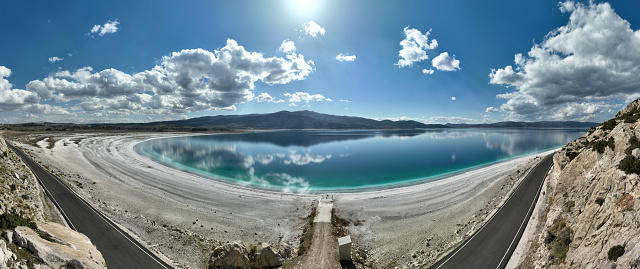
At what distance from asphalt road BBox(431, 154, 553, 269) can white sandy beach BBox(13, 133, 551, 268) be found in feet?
3.94

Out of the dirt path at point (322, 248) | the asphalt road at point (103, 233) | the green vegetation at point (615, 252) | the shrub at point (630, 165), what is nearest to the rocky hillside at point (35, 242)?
the asphalt road at point (103, 233)

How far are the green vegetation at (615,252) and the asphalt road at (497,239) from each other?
7907 millimetres

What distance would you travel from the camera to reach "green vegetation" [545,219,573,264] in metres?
15.2

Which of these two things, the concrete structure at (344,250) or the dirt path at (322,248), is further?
the concrete structure at (344,250)

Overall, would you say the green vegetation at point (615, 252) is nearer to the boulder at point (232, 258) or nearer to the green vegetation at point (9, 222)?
the boulder at point (232, 258)

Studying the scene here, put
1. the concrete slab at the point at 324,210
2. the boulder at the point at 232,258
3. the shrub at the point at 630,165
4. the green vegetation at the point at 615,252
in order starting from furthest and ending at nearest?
the concrete slab at the point at 324,210 < the boulder at the point at 232,258 < the shrub at the point at 630,165 < the green vegetation at the point at 615,252

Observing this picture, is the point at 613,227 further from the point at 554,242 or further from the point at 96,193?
the point at 96,193

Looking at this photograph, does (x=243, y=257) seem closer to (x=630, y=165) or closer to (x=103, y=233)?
(x=103, y=233)

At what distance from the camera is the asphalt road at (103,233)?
18.2 m

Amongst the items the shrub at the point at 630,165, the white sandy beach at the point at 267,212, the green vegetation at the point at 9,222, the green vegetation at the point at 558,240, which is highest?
the shrub at the point at 630,165

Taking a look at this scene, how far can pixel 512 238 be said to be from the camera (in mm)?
20859

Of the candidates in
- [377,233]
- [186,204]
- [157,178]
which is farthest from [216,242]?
[157,178]

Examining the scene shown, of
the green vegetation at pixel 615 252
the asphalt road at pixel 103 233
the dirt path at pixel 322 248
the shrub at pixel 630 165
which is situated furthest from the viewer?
the dirt path at pixel 322 248

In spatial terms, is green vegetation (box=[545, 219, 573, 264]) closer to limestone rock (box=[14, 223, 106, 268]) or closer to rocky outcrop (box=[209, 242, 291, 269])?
rocky outcrop (box=[209, 242, 291, 269])
